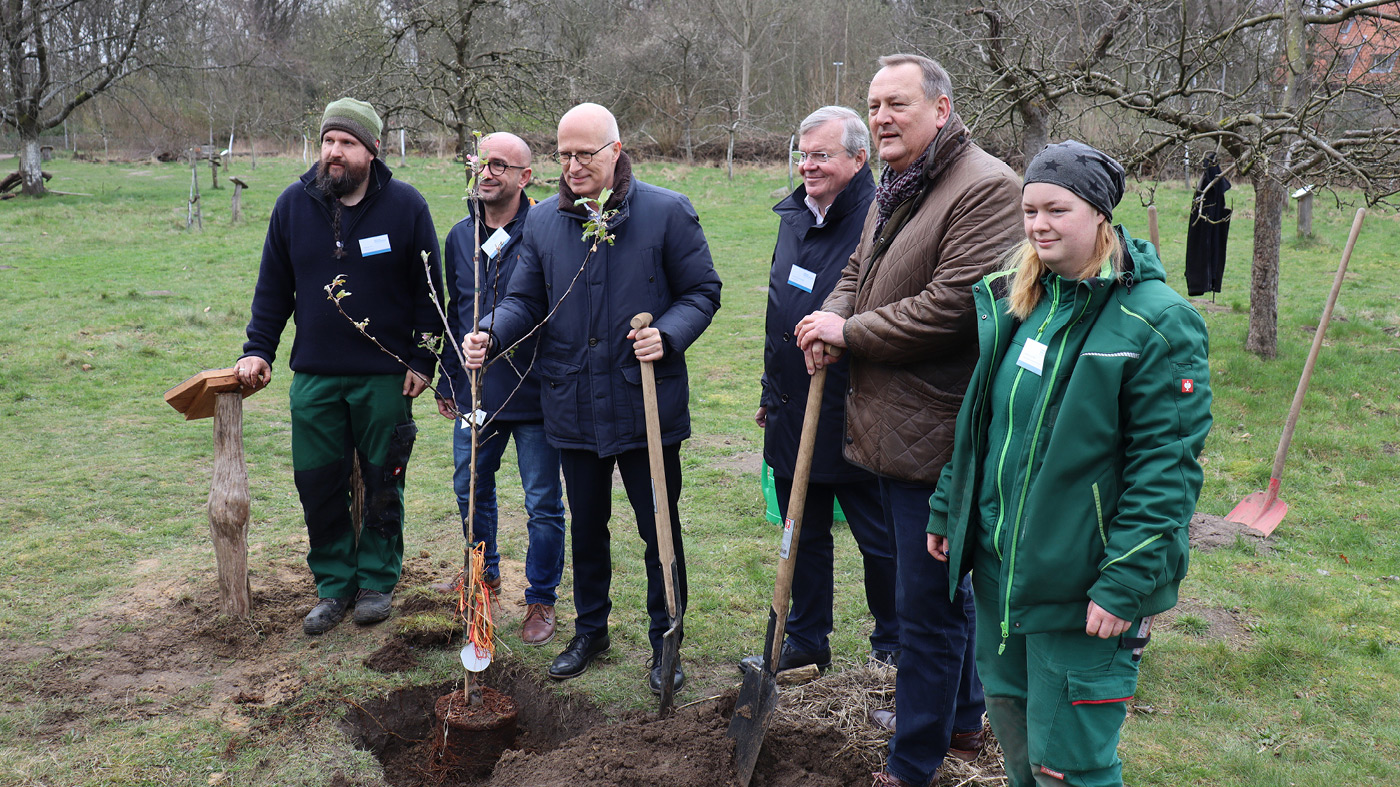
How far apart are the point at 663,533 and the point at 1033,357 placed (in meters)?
1.65

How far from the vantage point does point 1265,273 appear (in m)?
8.88

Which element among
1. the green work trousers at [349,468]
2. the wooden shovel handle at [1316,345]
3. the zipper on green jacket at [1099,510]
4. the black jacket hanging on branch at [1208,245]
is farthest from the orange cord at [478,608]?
the black jacket hanging on branch at [1208,245]

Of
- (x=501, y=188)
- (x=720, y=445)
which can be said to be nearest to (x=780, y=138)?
(x=720, y=445)

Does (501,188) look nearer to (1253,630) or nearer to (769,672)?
(769,672)

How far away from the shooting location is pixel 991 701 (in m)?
2.44

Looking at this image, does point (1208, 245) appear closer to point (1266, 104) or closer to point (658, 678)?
point (1266, 104)

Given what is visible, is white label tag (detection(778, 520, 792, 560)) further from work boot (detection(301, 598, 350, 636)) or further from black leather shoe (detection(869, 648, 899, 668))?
work boot (detection(301, 598, 350, 636))

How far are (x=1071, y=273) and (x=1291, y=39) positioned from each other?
7989 mm

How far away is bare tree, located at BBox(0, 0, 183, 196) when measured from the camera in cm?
2155

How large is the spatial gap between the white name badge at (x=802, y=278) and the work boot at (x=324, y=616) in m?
A: 2.51

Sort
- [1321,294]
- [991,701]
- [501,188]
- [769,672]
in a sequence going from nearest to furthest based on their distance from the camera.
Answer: [991,701]
[769,672]
[501,188]
[1321,294]

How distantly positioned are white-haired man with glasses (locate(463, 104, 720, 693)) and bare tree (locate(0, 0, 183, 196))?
2352 centimetres

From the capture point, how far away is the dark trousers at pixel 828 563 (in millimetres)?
3521

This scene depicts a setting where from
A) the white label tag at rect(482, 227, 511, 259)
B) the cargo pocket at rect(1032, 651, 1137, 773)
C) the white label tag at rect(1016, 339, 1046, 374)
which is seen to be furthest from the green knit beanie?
the cargo pocket at rect(1032, 651, 1137, 773)
